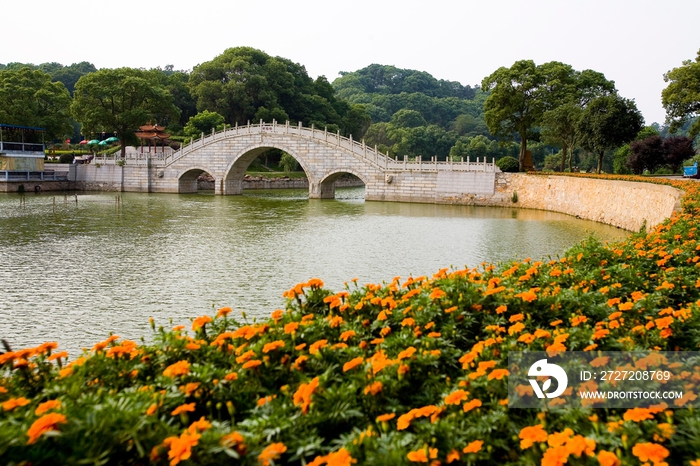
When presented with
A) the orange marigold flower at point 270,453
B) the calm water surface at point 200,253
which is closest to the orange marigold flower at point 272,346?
the orange marigold flower at point 270,453

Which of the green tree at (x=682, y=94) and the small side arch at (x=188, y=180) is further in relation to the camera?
the small side arch at (x=188, y=180)

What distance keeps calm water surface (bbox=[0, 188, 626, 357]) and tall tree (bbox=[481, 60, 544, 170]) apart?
10354 millimetres

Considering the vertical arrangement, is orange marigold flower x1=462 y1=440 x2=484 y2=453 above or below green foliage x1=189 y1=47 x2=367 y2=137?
below

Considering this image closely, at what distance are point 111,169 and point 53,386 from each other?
3810 cm

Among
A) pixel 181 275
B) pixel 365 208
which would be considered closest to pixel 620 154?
pixel 365 208

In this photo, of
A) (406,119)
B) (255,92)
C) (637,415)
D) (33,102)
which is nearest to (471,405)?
(637,415)

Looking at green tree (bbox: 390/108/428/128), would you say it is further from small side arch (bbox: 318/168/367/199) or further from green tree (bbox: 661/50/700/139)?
green tree (bbox: 661/50/700/139)

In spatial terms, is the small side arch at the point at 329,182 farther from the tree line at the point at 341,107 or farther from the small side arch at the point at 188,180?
the tree line at the point at 341,107

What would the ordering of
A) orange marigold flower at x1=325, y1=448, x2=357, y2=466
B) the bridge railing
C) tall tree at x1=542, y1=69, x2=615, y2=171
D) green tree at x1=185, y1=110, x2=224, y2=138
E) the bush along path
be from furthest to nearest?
green tree at x1=185, y1=110, x2=224, y2=138 → the bridge railing → tall tree at x1=542, y1=69, x2=615, y2=171 → the bush along path → orange marigold flower at x1=325, y1=448, x2=357, y2=466

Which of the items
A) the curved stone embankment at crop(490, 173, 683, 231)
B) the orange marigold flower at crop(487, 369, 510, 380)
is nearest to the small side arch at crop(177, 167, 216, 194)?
the curved stone embankment at crop(490, 173, 683, 231)

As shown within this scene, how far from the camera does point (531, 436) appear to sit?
277 centimetres

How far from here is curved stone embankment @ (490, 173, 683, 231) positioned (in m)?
16.7

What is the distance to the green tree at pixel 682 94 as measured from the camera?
26.1 m

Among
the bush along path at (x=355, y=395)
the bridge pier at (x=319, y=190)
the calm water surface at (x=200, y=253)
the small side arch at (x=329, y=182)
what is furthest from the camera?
the bridge pier at (x=319, y=190)
